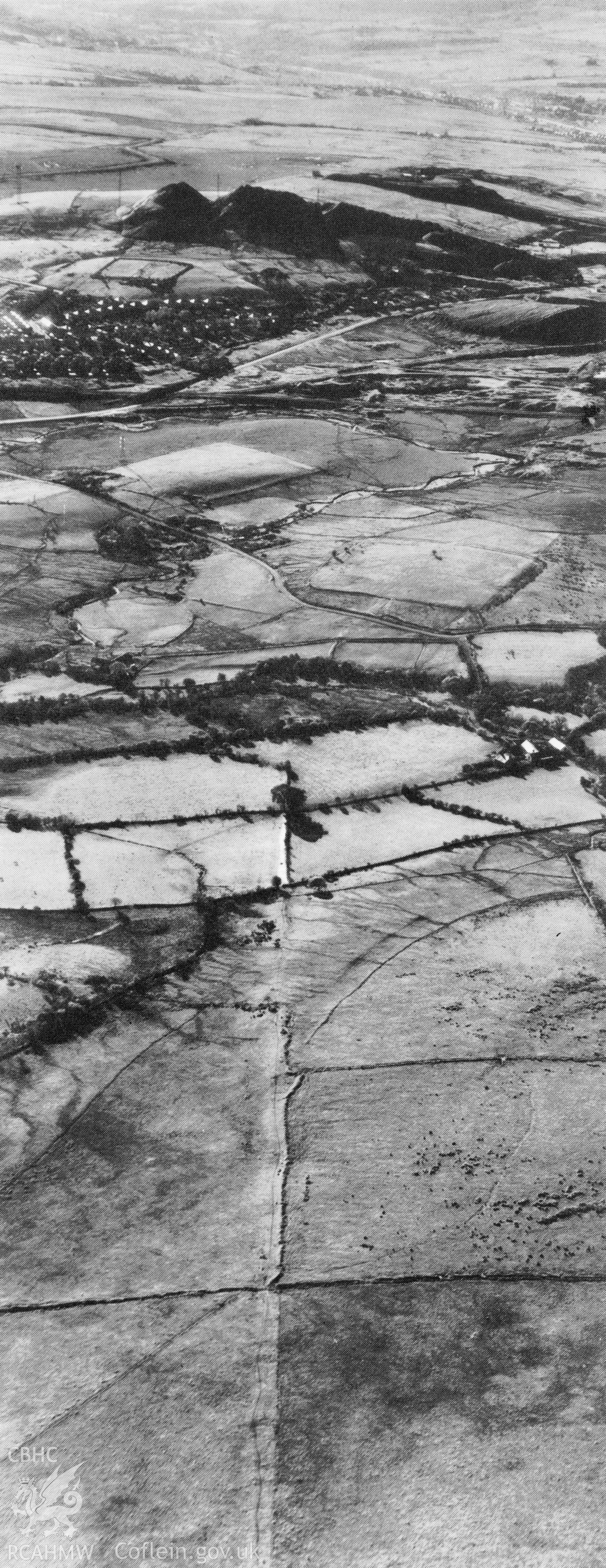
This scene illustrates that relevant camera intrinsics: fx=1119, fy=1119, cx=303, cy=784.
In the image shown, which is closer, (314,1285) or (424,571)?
(314,1285)

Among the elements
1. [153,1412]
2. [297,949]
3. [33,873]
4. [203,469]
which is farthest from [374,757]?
[203,469]

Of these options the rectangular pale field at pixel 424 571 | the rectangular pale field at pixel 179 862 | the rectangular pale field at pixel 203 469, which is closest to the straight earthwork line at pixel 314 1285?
the rectangular pale field at pixel 179 862

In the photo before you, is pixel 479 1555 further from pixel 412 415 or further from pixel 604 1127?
pixel 412 415

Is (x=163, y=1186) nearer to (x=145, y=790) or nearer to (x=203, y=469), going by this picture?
(x=145, y=790)

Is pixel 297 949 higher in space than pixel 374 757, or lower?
lower

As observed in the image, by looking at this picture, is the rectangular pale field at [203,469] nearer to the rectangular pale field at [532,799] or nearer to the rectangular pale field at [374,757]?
the rectangular pale field at [374,757]

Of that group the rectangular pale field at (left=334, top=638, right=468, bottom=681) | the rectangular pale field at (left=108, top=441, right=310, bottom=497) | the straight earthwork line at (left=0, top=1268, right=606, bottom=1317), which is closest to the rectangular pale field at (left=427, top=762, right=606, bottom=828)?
the rectangular pale field at (left=334, top=638, right=468, bottom=681)

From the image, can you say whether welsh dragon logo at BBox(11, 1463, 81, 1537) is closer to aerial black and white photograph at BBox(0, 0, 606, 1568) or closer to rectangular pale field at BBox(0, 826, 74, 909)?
aerial black and white photograph at BBox(0, 0, 606, 1568)
